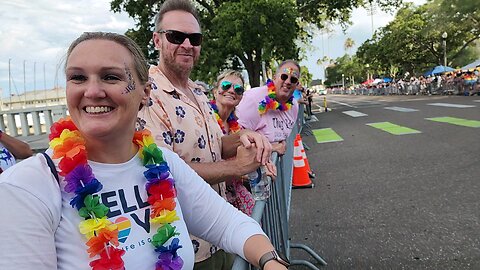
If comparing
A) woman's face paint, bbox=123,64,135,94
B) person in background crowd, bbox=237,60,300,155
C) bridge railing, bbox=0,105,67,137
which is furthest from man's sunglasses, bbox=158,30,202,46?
bridge railing, bbox=0,105,67,137

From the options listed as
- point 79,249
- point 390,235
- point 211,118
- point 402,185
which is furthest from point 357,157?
point 79,249

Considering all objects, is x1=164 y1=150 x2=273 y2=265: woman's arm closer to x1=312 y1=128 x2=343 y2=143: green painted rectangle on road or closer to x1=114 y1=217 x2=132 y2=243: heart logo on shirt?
x1=114 y1=217 x2=132 y2=243: heart logo on shirt

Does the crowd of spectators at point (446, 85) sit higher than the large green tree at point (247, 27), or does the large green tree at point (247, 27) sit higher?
the large green tree at point (247, 27)

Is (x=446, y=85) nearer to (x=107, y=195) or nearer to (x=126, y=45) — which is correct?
(x=126, y=45)

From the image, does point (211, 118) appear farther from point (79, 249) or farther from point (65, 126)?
point (79, 249)

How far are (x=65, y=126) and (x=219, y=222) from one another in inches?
28.6

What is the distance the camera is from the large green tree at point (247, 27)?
623 inches

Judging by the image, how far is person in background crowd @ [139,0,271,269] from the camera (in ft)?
6.31

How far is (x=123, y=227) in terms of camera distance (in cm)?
129

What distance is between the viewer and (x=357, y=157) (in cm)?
812

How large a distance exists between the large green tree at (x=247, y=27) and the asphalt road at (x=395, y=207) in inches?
338

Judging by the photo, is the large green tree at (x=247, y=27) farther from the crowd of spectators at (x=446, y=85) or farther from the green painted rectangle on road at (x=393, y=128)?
the crowd of spectators at (x=446, y=85)

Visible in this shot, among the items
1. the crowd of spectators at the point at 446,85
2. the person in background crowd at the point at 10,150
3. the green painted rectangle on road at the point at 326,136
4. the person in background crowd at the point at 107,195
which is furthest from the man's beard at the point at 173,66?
the crowd of spectators at the point at 446,85

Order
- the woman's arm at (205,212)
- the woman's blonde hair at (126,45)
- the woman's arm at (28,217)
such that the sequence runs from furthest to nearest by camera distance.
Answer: the woman's arm at (205,212)
the woman's blonde hair at (126,45)
the woman's arm at (28,217)
